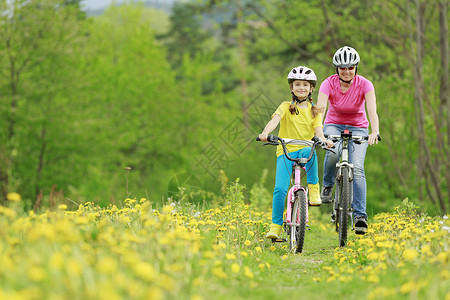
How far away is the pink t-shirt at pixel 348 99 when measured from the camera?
237 inches

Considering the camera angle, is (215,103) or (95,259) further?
(215,103)

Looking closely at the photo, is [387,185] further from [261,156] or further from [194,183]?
[194,183]

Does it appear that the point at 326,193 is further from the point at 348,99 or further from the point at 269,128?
the point at 269,128

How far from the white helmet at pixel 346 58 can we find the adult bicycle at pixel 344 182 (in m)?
0.74

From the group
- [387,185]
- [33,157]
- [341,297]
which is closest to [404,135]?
[387,185]

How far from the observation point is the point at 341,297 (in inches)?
136

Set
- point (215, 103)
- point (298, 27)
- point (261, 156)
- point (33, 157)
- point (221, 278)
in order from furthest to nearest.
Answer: point (215, 103), point (33, 157), point (298, 27), point (261, 156), point (221, 278)

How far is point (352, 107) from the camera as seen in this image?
6035 millimetres

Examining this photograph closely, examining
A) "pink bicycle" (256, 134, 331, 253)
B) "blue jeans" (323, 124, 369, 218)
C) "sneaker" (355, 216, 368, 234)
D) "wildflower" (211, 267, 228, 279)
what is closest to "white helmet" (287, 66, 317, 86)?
"pink bicycle" (256, 134, 331, 253)

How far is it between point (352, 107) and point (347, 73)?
1.30 feet

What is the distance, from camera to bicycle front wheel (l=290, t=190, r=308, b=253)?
5410 mm

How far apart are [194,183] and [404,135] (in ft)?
19.9

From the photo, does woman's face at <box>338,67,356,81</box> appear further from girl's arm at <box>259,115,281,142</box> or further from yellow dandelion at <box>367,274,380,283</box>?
yellow dandelion at <box>367,274,380,283</box>

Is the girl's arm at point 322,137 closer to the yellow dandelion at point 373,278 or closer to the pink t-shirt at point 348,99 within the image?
the pink t-shirt at point 348,99
